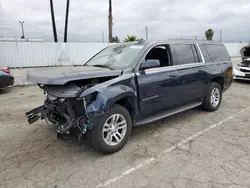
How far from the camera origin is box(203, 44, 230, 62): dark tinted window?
5.00m

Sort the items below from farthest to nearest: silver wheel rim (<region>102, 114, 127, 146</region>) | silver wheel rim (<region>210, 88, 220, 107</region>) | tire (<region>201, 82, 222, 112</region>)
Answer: silver wheel rim (<region>210, 88, 220, 107</region>), tire (<region>201, 82, 222, 112</region>), silver wheel rim (<region>102, 114, 127, 146</region>)

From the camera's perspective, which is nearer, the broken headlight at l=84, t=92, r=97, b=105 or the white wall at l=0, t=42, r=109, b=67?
the broken headlight at l=84, t=92, r=97, b=105

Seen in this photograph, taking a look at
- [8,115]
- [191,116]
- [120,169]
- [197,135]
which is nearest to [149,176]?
[120,169]

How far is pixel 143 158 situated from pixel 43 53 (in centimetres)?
1494

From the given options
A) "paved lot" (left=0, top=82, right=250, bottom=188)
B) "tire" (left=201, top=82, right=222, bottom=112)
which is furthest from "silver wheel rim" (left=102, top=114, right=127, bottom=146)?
"tire" (left=201, top=82, right=222, bottom=112)

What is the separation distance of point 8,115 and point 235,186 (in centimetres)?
502

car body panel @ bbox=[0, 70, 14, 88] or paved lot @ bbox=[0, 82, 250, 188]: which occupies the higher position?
car body panel @ bbox=[0, 70, 14, 88]

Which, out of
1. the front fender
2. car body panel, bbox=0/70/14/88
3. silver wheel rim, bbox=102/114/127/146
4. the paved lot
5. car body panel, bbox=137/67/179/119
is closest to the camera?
the paved lot

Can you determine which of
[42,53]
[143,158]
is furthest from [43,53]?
[143,158]

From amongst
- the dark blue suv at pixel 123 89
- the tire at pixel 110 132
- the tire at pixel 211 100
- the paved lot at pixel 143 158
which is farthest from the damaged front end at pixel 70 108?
the tire at pixel 211 100

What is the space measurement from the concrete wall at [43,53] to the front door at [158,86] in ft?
43.1

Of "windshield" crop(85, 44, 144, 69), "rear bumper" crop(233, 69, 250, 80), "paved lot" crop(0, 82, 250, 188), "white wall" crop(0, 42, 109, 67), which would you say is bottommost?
"paved lot" crop(0, 82, 250, 188)

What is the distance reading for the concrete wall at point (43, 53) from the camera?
1459cm

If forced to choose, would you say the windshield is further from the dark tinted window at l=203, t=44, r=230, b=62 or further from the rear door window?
the dark tinted window at l=203, t=44, r=230, b=62
